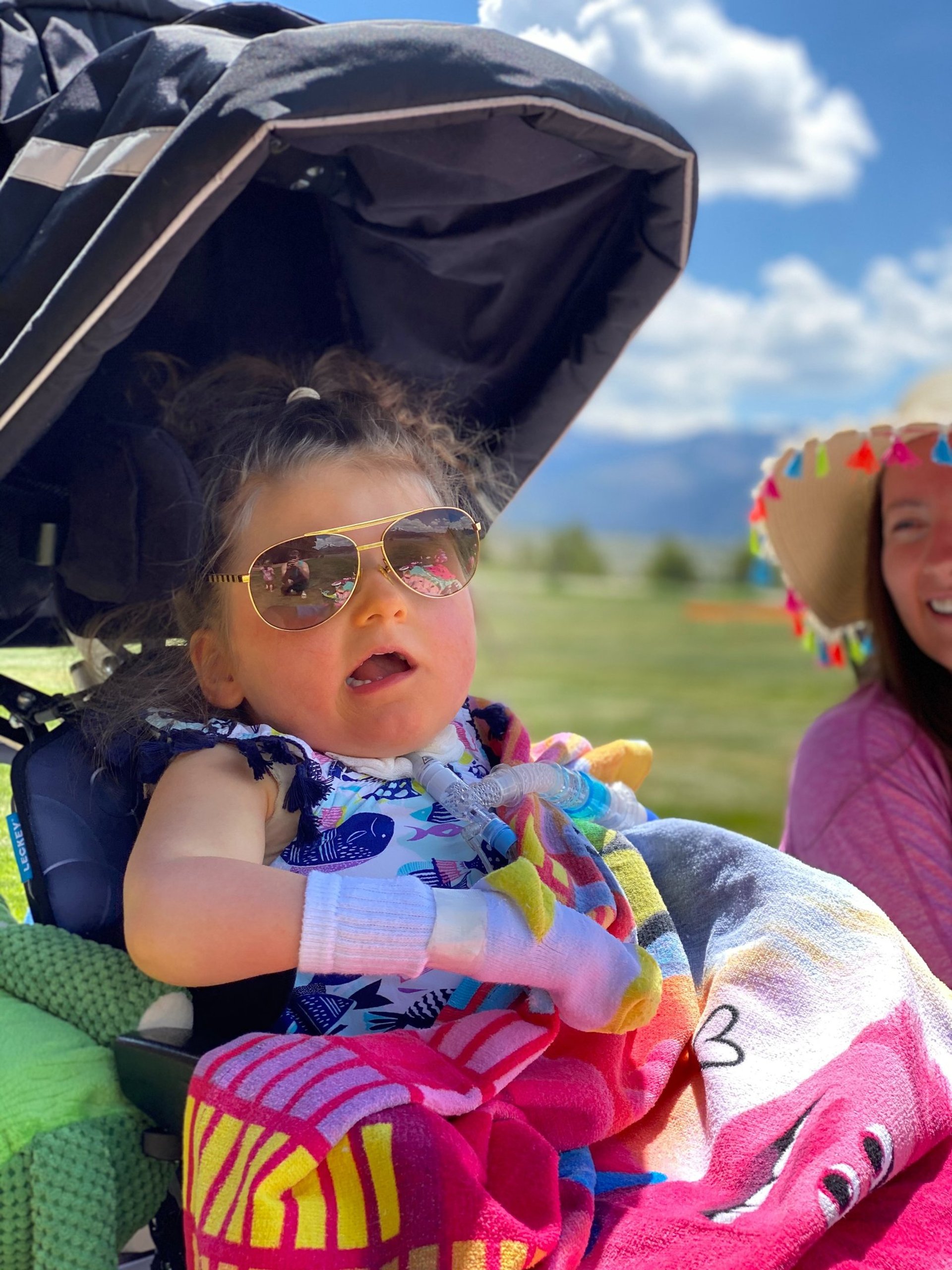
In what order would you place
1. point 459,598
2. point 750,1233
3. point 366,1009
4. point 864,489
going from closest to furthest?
point 750,1233 < point 366,1009 < point 459,598 < point 864,489

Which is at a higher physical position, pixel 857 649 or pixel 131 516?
pixel 131 516

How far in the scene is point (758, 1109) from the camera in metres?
1.20

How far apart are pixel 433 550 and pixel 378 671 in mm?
167

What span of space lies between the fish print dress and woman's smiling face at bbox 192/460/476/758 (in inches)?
2.2

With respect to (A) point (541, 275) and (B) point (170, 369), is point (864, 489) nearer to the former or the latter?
(A) point (541, 275)

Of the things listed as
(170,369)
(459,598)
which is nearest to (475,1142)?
(459,598)

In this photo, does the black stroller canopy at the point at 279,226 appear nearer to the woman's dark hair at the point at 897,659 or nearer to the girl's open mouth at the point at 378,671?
the girl's open mouth at the point at 378,671

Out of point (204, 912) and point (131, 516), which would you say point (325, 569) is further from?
point (204, 912)

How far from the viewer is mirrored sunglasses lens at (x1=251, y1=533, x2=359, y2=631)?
4.55ft

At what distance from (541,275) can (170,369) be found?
1.89 ft

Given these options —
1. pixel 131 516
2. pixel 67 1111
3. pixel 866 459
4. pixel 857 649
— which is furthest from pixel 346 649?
pixel 857 649

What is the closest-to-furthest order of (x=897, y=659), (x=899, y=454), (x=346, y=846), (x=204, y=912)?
(x=204, y=912), (x=346, y=846), (x=899, y=454), (x=897, y=659)

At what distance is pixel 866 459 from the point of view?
221cm

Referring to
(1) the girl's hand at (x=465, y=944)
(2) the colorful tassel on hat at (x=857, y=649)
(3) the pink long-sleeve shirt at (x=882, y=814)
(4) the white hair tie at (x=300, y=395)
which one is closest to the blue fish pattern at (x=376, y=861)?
(1) the girl's hand at (x=465, y=944)
